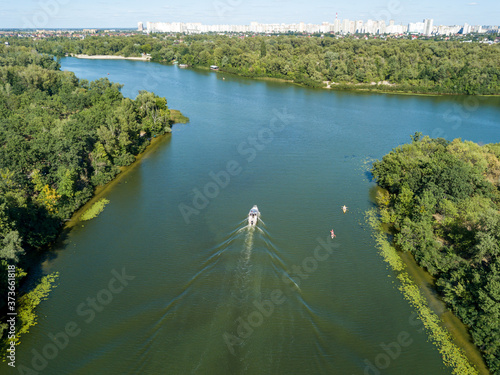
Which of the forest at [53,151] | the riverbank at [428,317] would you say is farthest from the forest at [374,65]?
the riverbank at [428,317]

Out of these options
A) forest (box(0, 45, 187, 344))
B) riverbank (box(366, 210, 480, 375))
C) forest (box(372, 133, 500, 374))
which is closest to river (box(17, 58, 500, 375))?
riverbank (box(366, 210, 480, 375))

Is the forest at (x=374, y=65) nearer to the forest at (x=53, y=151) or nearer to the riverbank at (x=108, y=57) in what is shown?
the riverbank at (x=108, y=57)

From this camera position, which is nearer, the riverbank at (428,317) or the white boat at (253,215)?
the riverbank at (428,317)

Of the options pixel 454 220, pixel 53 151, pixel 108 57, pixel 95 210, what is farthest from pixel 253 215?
pixel 108 57

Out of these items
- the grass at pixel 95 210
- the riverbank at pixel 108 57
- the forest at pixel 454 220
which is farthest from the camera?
the riverbank at pixel 108 57

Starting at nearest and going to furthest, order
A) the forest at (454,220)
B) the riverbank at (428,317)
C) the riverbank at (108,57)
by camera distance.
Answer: the riverbank at (428,317) < the forest at (454,220) < the riverbank at (108,57)

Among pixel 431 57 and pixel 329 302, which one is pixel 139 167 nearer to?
pixel 329 302

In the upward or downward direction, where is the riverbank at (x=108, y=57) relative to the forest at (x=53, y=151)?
upward
